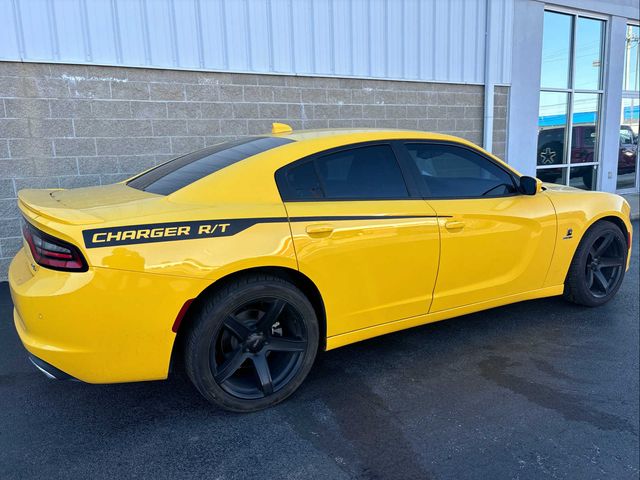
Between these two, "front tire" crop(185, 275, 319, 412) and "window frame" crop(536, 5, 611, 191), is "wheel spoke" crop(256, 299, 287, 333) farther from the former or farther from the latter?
"window frame" crop(536, 5, 611, 191)

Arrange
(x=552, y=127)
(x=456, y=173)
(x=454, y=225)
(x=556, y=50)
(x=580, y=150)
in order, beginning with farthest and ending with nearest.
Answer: (x=580, y=150) < (x=552, y=127) < (x=556, y=50) < (x=456, y=173) < (x=454, y=225)

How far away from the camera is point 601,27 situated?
9.95 m

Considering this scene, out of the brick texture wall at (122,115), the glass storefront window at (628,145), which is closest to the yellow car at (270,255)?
the brick texture wall at (122,115)

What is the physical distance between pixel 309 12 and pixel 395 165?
403cm

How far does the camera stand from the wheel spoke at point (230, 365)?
274cm

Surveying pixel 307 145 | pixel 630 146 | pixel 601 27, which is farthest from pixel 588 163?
pixel 307 145

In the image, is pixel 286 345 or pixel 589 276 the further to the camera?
pixel 589 276

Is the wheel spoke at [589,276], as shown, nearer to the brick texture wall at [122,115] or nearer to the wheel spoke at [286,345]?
the wheel spoke at [286,345]

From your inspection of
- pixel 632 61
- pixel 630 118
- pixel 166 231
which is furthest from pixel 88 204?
pixel 632 61

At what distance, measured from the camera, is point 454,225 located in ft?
11.0

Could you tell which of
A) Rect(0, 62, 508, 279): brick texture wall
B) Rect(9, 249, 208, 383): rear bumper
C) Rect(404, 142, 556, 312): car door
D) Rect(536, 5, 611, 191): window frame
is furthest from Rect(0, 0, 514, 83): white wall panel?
Rect(9, 249, 208, 383): rear bumper

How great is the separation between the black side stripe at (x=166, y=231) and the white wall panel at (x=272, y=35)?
3.72m

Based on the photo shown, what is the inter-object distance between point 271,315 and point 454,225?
1398mm

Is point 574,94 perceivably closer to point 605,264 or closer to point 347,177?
point 605,264
